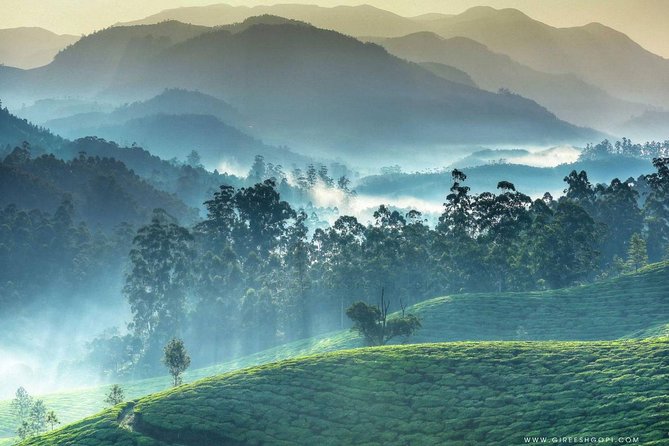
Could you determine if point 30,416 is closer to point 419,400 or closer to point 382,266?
point 419,400

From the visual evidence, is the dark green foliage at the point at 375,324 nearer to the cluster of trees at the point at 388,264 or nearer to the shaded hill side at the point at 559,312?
the shaded hill side at the point at 559,312

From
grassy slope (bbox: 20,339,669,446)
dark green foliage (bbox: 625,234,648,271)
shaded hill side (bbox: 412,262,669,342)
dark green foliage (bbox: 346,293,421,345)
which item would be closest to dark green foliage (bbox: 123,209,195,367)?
shaded hill side (bbox: 412,262,669,342)

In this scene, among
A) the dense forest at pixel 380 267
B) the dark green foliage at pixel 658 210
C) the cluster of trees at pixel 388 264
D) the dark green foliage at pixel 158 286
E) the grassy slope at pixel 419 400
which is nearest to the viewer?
the grassy slope at pixel 419 400

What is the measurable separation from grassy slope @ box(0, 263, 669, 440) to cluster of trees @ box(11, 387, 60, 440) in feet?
9.98

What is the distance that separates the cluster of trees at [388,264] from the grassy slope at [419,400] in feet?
213

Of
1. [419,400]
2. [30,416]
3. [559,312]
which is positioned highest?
[559,312]

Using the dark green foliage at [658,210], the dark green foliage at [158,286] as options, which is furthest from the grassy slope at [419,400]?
the dark green foliage at [658,210]

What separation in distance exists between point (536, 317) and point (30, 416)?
68.8m

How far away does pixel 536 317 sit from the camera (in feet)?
418

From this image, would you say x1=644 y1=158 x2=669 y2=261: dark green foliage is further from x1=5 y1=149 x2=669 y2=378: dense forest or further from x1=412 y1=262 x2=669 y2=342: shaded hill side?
x1=412 y1=262 x2=669 y2=342: shaded hill side

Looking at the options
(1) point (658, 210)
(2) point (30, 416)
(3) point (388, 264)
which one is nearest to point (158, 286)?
(3) point (388, 264)

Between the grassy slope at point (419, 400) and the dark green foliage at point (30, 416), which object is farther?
the dark green foliage at point (30, 416)

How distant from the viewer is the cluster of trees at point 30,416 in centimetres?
10981

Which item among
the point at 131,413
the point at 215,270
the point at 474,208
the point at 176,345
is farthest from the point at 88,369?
the point at 131,413
